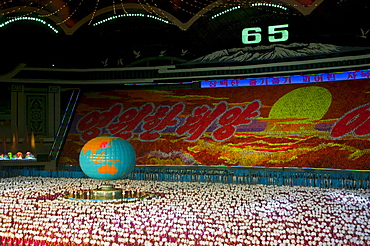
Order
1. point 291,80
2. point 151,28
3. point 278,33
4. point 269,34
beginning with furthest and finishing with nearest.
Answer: point 291,80
point 151,28
point 269,34
point 278,33

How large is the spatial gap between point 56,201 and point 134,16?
1635 cm

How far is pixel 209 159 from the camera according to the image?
30.0 meters

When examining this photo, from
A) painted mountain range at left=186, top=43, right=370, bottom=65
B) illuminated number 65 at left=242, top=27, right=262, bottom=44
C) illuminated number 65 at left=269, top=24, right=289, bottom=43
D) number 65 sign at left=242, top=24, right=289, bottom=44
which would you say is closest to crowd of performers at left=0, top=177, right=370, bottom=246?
painted mountain range at left=186, top=43, right=370, bottom=65

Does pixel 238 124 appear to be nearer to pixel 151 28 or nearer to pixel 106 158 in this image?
pixel 151 28

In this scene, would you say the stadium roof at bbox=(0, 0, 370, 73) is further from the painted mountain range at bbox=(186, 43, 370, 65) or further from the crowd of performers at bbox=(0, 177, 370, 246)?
the crowd of performers at bbox=(0, 177, 370, 246)

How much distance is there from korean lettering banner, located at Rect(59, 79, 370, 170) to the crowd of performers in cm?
631

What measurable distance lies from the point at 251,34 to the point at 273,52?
6.80 ft

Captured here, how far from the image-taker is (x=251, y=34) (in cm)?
3156

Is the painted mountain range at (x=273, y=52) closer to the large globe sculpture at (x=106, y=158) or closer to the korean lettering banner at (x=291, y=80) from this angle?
the korean lettering banner at (x=291, y=80)

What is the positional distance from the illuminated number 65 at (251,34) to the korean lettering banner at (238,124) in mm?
3275

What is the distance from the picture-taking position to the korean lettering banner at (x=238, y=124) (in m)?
28.1

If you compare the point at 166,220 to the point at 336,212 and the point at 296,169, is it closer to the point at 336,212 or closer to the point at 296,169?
the point at 336,212

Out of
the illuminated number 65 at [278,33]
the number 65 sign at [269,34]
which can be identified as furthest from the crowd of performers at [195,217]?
the number 65 sign at [269,34]

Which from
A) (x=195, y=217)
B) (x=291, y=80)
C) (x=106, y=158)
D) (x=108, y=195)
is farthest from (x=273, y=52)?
(x=195, y=217)
